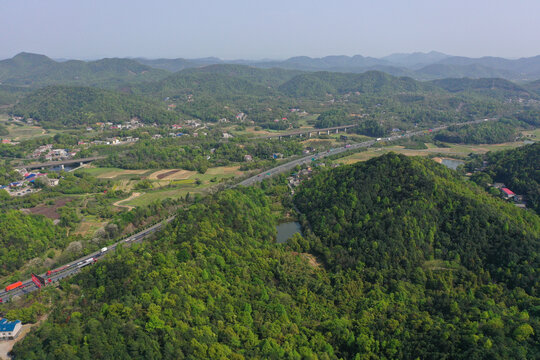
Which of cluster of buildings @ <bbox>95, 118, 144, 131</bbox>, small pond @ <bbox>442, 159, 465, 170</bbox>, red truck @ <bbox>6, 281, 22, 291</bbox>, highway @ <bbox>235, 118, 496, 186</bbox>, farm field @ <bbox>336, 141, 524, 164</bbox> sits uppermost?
cluster of buildings @ <bbox>95, 118, 144, 131</bbox>

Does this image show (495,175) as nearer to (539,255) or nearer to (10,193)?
(539,255)

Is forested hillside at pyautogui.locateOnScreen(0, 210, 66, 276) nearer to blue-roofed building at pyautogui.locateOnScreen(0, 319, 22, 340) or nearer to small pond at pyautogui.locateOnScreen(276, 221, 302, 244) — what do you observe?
blue-roofed building at pyautogui.locateOnScreen(0, 319, 22, 340)

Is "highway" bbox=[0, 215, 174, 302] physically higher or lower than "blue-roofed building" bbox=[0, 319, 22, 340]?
lower

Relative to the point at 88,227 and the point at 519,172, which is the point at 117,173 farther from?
the point at 519,172

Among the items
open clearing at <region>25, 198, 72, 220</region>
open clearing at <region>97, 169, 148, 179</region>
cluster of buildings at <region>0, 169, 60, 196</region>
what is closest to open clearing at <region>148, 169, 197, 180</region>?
open clearing at <region>97, 169, 148, 179</region>

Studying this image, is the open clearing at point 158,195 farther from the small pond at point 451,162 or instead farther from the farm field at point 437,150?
the small pond at point 451,162

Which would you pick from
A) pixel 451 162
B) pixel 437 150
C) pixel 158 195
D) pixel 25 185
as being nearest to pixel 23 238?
pixel 158 195

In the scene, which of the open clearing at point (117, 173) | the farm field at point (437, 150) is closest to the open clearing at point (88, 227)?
the open clearing at point (117, 173)

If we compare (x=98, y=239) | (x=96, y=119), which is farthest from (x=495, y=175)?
(x=96, y=119)

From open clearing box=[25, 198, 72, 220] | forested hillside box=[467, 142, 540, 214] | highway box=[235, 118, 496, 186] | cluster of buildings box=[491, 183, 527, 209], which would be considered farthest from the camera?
highway box=[235, 118, 496, 186]
